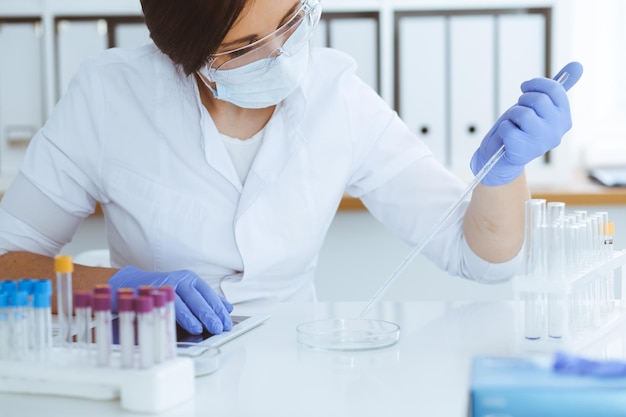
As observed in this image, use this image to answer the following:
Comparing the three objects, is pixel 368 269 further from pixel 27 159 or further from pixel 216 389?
pixel 216 389

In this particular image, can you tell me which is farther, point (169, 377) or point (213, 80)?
point (213, 80)

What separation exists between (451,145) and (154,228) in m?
1.63

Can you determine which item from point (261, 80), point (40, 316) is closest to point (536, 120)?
point (261, 80)

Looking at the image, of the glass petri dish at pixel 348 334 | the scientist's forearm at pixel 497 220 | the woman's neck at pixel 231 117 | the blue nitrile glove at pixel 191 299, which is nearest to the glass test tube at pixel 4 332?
the blue nitrile glove at pixel 191 299

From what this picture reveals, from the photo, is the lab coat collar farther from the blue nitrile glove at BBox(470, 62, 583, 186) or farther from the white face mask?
the blue nitrile glove at BBox(470, 62, 583, 186)

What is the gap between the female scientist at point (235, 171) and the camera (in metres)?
1.55

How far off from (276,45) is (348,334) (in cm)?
53

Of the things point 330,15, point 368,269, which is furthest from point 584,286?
point 330,15

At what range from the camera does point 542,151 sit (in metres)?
1.41

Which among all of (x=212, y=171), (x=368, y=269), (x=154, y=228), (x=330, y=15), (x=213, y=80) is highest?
(x=330, y=15)

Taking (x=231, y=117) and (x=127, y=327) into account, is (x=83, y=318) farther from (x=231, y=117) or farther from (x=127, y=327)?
(x=231, y=117)

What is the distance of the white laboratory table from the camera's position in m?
0.96

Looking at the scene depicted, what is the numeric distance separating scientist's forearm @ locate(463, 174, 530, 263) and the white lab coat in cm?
4

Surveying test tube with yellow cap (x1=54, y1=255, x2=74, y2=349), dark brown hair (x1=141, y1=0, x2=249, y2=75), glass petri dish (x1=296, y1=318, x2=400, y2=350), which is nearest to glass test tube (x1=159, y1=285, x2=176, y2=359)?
test tube with yellow cap (x1=54, y1=255, x2=74, y2=349)
